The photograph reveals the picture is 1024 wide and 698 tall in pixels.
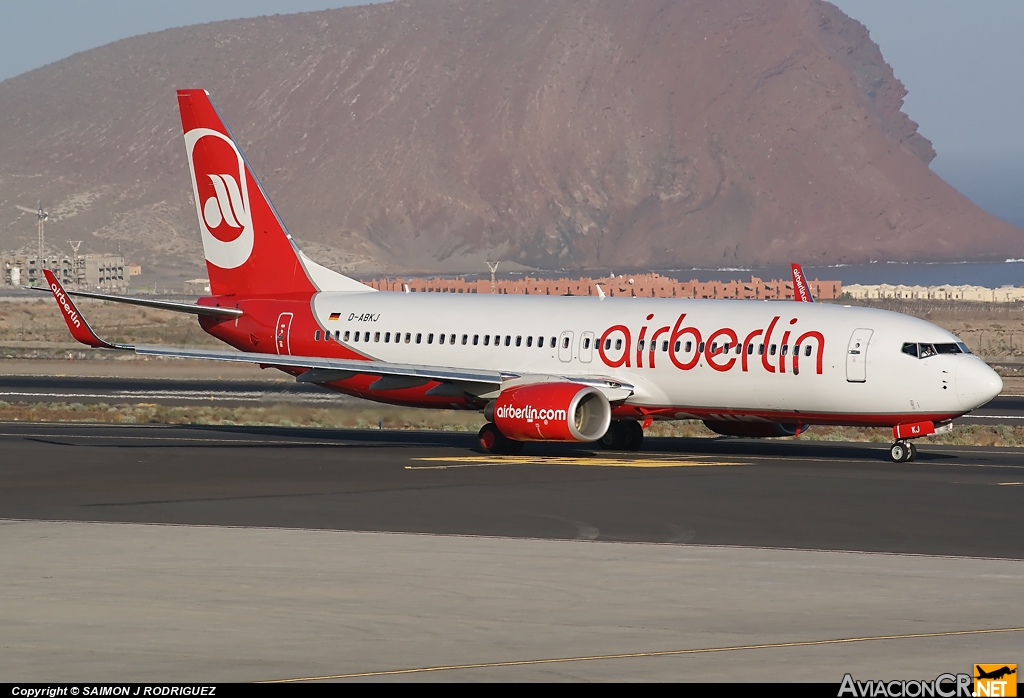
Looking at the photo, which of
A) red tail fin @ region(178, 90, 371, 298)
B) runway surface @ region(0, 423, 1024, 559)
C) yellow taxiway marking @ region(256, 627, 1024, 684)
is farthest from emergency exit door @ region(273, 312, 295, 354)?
yellow taxiway marking @ region(256, 627, 1024, 684)

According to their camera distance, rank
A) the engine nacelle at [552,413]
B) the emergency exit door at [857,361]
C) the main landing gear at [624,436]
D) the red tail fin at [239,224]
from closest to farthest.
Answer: the emergency exit door at [857,361]
the engine nacelle at [552,413]
the main landing gear at [624,436]
the red tail fin at [239,224]

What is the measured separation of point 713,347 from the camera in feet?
121

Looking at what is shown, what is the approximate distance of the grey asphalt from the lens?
1436cm

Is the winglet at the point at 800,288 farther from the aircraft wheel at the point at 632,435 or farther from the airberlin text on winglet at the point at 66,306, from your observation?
the airberlin text on winglet at the point at 66,306

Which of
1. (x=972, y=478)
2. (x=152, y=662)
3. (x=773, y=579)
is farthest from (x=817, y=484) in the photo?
(x=152, y=662)

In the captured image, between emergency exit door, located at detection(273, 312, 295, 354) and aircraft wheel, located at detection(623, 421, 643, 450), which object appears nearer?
aircraft wheel, located at detection(623, 421, 643, 450)

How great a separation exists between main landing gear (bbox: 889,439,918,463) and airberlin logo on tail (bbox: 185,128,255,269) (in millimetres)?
19205

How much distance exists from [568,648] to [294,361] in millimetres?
24300

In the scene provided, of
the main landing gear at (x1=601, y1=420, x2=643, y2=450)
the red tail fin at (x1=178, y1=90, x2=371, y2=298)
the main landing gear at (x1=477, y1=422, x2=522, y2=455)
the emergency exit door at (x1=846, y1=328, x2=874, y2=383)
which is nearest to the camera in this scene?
the emergency exit door at (x1=846, y1=328, x2=874, y2=383)

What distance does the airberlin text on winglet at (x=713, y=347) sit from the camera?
3609 centimetres

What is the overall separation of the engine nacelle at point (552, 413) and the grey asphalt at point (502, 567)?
0.81 metres

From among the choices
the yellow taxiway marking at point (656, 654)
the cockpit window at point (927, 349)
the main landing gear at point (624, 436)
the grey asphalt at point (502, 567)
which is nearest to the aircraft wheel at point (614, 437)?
the main landing gear at point (624, 436)

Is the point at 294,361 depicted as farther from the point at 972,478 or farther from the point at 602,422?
the point at 972,478

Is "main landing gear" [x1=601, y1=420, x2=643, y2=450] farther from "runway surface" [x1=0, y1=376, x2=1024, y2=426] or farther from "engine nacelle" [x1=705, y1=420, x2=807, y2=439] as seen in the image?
"runway surface" [x1=0, y1=376, x2=1024, y2=426]
